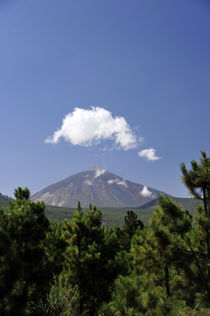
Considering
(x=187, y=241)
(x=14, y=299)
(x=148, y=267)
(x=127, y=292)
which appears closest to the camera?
(x=14, y=299)

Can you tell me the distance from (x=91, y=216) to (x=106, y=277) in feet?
15.9

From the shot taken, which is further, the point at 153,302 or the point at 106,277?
the point at 106,277

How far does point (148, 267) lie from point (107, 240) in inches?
153

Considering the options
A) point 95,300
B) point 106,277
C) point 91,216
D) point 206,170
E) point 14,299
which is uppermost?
point 206,170

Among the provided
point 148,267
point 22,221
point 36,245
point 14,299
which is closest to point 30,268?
point 36,245

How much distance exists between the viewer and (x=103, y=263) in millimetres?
18672

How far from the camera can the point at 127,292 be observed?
12.5m

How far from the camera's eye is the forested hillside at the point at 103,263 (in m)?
10.3

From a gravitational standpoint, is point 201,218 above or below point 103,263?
above

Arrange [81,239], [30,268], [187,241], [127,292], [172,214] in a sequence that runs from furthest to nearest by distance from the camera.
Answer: [81,239] < [30,268] < [127,292] < [172,214] < [187,241]

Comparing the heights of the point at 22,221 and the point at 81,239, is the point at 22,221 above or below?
above

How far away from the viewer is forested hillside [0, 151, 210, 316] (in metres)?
10.3

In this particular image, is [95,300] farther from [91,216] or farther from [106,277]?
[91,216]

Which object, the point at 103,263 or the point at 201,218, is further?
the point at 103,263
